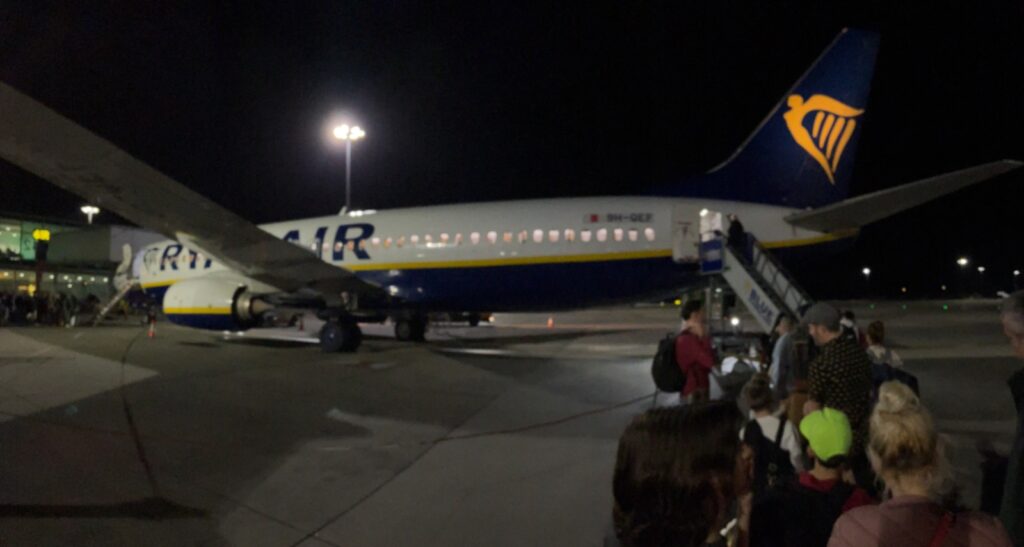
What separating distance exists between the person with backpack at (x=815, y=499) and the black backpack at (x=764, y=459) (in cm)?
57

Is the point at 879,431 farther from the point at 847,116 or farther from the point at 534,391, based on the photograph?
the point at 847,116

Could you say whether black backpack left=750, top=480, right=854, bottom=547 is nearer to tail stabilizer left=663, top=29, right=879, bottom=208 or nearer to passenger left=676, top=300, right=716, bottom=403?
passenger left=676, top=300, right=716, bottom=403

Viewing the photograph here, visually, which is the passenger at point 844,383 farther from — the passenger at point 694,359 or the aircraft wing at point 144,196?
the aircraft wing at point 144,196

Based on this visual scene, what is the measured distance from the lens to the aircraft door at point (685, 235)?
13.5 meters

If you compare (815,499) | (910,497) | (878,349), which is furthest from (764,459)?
(878,349)

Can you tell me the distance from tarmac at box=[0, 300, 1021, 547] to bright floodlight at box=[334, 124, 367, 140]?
13206 mm

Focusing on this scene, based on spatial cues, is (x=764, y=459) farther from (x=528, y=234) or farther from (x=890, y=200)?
(x=528, y=234)

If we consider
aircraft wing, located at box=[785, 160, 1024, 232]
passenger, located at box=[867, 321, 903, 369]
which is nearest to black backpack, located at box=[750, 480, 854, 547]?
passenger, located at box=[867, 321, 903, 369]

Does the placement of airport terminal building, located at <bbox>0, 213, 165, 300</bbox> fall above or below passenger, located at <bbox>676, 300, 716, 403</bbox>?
above

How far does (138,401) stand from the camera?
8.55 m

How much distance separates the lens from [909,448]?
207 centimetres

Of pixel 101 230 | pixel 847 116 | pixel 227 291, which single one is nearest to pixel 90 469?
pixel 227 291

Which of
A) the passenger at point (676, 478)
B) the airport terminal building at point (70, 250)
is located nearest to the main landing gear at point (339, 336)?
the passenger at point (676, 478)

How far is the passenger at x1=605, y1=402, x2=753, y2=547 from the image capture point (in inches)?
62.3
